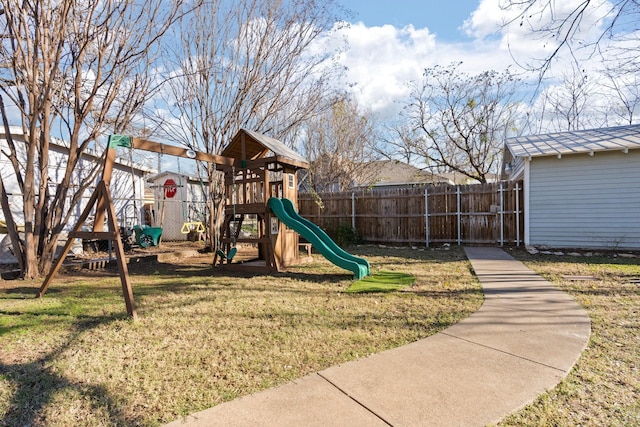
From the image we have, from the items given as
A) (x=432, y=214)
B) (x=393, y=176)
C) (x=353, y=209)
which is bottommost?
(x=432, y=214)

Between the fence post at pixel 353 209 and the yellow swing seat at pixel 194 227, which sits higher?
the fence post at pixel 353 209

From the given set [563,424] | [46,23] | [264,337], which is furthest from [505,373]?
[46,23]

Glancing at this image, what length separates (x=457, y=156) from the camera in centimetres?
2169

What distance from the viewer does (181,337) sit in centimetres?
357

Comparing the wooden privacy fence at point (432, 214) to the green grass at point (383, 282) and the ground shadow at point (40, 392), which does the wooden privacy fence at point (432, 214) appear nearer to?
the green grass at point (383, 282)

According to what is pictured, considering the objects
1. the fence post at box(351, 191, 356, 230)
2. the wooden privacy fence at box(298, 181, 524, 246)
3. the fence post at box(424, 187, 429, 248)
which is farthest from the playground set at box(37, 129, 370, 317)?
the fence post at box(424, 187, 429, 248)

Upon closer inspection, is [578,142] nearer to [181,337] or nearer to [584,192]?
[584,192]

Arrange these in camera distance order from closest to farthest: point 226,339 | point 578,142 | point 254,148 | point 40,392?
point 40,392, point 226,339, point 254,148, point 578,142

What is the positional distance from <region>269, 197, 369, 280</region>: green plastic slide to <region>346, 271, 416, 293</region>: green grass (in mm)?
255

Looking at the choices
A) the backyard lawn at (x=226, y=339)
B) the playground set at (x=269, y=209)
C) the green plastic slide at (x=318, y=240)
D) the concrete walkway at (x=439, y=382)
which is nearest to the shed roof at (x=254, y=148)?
the playground set at (x=269, y=209)

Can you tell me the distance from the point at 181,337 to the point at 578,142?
1160cm

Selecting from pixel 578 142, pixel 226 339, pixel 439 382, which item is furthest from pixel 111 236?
pixel 578 142

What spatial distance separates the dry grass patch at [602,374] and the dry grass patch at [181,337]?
1253 mm

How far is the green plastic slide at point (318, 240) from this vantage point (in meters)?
6.54
